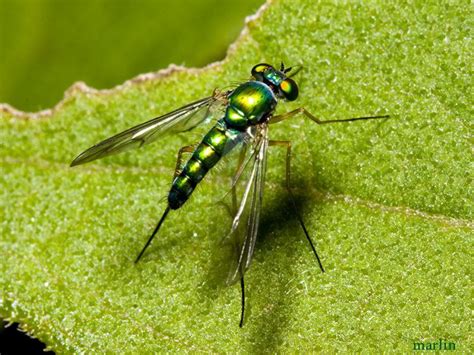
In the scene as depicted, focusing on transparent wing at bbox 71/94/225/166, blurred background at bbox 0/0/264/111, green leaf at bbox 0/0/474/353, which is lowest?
green leaf at bbox 0/0/474/353

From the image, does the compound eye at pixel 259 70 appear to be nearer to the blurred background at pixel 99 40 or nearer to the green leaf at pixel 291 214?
the green leaf at pixel 291 214

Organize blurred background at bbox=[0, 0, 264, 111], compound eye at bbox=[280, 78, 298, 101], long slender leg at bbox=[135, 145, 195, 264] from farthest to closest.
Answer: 1. blurred background at bbox=[0, 0, 264, 111]
2. long slender leg at bbox=[135, 145, 195, 264]
3. compound eye at bbox=[280, 78, 298, 101]

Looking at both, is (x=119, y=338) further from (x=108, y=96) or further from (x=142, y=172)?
(x=108, y=96)

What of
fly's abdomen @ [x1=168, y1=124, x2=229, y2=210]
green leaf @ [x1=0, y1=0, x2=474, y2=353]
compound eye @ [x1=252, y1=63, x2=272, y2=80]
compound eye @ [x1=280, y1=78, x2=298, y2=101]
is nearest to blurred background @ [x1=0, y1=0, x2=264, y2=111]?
green leaf @ [x1=0, y1=0, x2=474, y2=353]

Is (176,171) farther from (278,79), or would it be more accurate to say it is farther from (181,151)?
(278,79)

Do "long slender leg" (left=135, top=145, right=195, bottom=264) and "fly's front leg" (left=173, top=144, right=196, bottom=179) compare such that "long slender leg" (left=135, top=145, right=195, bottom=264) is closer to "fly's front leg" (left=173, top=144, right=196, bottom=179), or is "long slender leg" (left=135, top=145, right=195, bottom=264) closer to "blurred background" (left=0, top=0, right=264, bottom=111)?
"fly's front leg" (left=173, top=144, right=196, bottom=179)

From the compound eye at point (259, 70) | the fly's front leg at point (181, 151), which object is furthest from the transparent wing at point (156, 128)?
the compound eye at point (259, 70)
